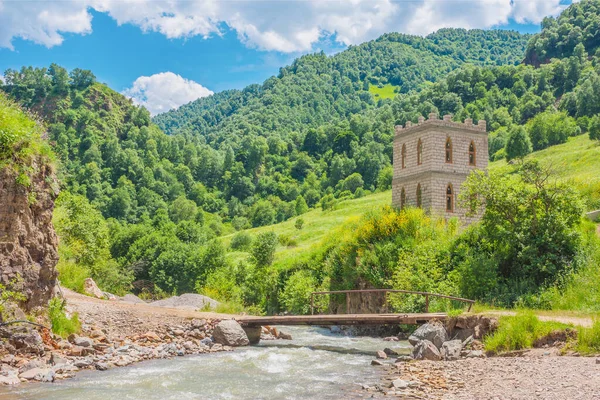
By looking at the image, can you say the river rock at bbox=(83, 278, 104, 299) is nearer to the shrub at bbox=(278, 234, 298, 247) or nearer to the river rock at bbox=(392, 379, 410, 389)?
the river rock at bbox=(392, 379, 410, 389)

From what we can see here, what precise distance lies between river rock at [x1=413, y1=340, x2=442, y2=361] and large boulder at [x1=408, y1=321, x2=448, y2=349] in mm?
649

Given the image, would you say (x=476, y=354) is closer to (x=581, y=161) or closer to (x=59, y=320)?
(x=59, y=320)

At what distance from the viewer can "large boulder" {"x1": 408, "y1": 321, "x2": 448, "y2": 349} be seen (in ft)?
68.0

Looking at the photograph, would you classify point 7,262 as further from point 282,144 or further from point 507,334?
point 282,144

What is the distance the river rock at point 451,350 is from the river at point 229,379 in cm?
268

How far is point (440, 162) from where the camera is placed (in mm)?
43156

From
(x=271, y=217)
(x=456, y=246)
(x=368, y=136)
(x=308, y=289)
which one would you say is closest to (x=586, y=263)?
(x=456, y=246)

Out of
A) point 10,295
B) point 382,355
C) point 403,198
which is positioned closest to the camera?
point 10,295

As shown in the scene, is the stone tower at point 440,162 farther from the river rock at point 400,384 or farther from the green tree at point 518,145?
the green tree at point 518,145

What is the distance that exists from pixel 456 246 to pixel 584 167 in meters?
46.9

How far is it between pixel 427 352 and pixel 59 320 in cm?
1317

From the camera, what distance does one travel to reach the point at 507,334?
58.7ft

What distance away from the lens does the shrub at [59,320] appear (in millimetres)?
18734

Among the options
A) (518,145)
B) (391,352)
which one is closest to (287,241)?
(518,145)
